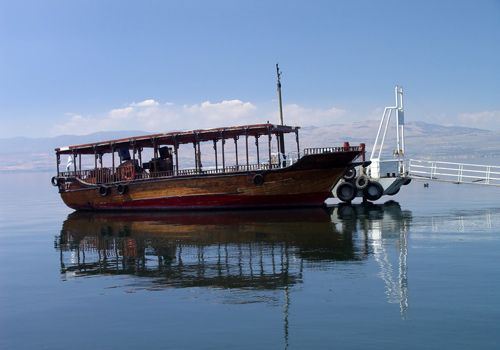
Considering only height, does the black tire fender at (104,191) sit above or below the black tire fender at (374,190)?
above

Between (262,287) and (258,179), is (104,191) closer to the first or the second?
(258,179)

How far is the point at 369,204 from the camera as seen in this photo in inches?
1225

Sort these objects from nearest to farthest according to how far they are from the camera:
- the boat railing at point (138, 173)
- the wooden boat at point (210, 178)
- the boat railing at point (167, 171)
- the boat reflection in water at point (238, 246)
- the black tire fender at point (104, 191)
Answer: the boat reflection in water at point (238, 246)
the wooden boat at point (210, 178)
the boat railing at point (167, 171)
the boat railing at point (138, 173)
the black tire fender at point (104, 191)

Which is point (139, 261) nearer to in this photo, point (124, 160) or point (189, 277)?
point (189, 277)

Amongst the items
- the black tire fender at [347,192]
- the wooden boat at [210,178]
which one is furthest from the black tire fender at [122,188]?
the black tire fender at [347,192]

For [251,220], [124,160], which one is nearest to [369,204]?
[251,220]

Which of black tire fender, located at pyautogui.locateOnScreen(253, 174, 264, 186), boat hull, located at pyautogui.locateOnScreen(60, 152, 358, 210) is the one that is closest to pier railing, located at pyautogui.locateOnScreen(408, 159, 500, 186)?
boat hull, located at pyautogui.locateOnScreen(60, 152, 358, 210)

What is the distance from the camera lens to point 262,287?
Answer: 12094mm

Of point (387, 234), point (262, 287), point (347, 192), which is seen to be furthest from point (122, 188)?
point (262, 287)

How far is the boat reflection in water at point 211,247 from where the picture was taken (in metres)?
13.6

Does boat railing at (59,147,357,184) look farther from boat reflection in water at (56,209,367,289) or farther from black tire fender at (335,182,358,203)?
black tire fender at (335,182,358,203)

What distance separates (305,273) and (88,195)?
73.7 ft

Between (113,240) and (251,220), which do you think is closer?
(113,240)

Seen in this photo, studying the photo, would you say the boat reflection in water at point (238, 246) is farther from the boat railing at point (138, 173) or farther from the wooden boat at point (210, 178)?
the boat railing at point (138, 173)
